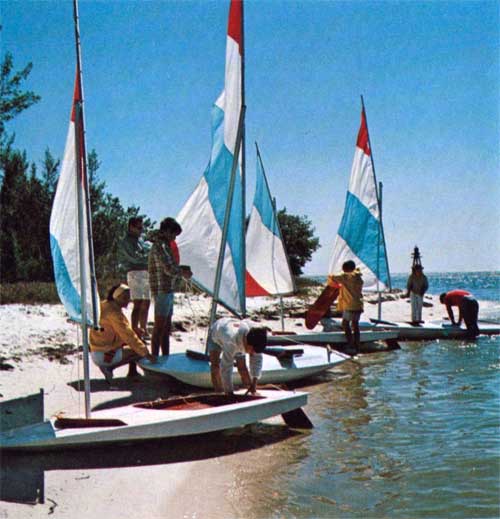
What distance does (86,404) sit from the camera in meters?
5.12

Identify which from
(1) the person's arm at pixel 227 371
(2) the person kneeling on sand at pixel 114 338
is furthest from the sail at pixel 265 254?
(1) the person's arm at pixel 227 371

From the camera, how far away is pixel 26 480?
4355 millimetres

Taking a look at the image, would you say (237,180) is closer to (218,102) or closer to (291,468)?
(218,102)

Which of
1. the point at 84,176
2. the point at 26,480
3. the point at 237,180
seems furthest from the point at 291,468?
the point at 237,180

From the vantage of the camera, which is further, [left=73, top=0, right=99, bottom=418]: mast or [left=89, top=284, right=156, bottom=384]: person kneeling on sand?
[left=89, top=284, right=156, bottom=384]: person kneeling on sand

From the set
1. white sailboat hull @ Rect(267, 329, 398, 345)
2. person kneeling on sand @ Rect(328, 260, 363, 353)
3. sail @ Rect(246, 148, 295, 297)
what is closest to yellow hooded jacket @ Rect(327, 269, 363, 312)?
person kneeling on sand @ Rect(328, 260, 363, 353)

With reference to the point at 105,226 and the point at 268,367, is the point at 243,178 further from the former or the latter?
the point at 105,226

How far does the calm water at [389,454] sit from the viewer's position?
4.53 m

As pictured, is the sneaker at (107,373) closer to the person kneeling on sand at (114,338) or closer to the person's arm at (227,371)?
the person kneeling on sand at (114,338)

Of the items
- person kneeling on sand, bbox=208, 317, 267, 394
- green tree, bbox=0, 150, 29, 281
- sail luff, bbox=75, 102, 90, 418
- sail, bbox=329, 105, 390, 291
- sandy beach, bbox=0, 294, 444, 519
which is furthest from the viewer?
green tree, bbox=0, 150, 29, 281

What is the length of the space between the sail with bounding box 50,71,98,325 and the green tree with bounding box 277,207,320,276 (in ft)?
99.5

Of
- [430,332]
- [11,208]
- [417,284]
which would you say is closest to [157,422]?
[430,332]

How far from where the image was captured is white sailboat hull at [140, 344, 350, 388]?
720 cm

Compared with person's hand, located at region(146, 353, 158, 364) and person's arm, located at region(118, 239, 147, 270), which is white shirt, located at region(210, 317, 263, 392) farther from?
person's arm, located at region(118, 239, 147, 270)
